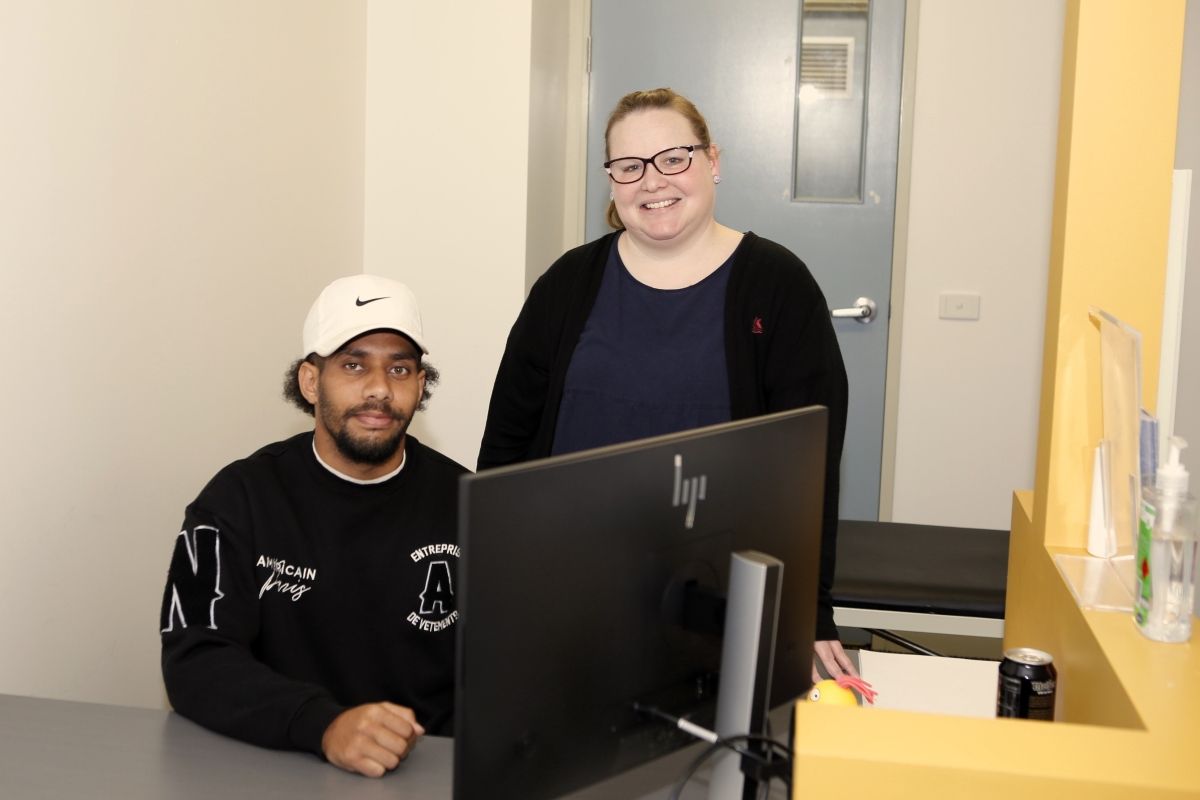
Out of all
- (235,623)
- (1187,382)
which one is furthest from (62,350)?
(1187,382)

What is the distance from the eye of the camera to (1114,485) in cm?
154

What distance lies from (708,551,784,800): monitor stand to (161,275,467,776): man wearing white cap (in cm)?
68

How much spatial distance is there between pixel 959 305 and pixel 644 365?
2.00 meters

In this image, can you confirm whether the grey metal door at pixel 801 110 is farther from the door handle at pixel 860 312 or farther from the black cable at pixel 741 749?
the black cable at pixel 741 749

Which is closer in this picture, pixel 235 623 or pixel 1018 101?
pixel 235 623

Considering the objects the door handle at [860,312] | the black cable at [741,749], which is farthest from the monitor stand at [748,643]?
the door handle at [860,312]

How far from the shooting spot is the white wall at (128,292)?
2004mm

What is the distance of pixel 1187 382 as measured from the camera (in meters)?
3.73

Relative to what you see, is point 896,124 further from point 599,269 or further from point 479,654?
point 479,654

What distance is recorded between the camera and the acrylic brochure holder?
142cm

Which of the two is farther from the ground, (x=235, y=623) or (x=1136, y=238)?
(x=1136, y=238)

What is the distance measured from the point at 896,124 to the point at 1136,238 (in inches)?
88.8

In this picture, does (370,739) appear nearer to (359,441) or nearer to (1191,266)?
(359,441)

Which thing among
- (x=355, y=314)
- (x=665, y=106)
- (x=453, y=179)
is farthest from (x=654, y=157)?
(x=453, y=179)
